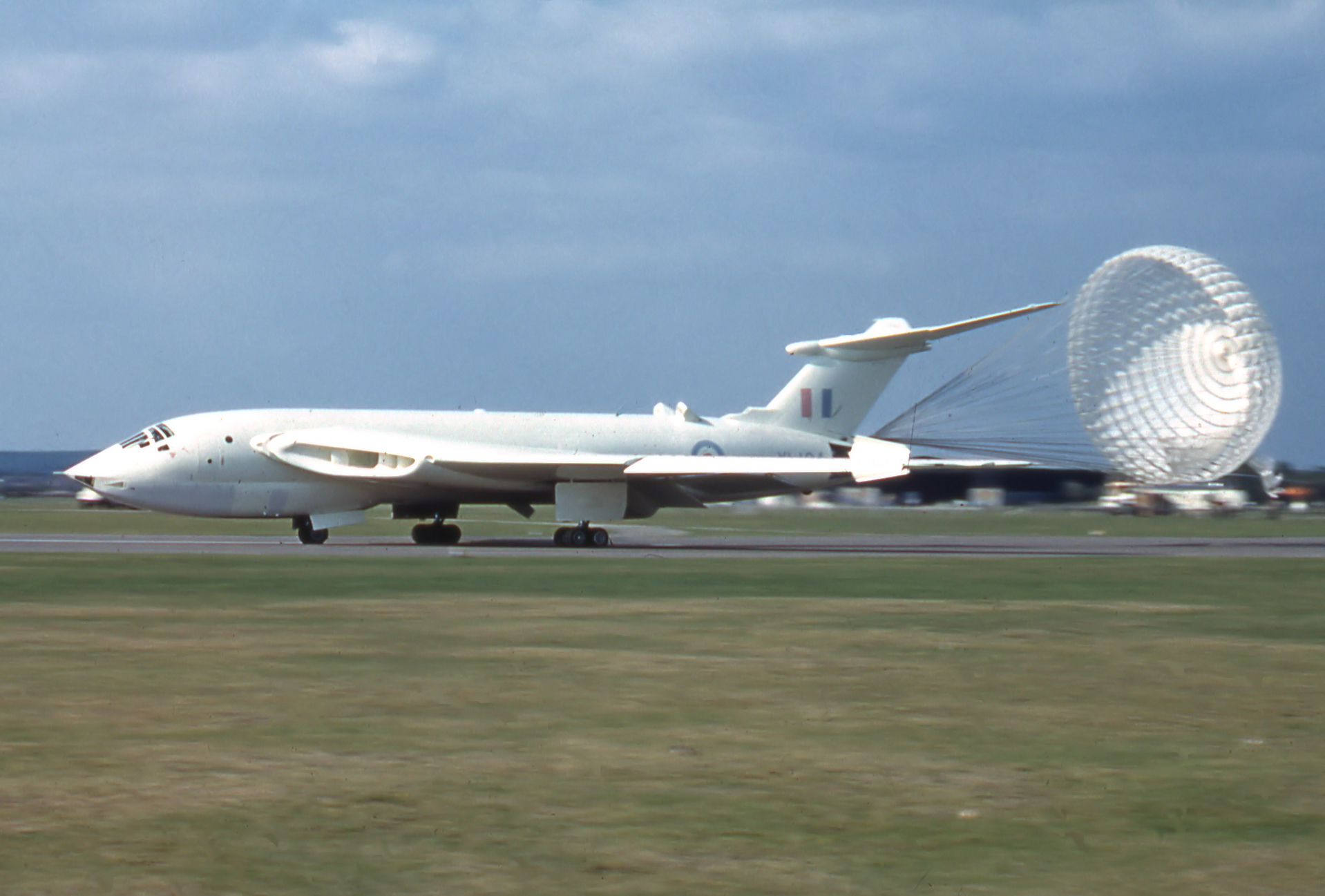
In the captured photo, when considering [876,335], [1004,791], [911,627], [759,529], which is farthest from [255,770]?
[759,529]

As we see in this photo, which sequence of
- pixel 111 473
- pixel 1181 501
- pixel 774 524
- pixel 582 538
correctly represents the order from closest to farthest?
1. pixel 111 473
2. pixel 582 538
3. pixel 774 524
4. pixel 1181 501

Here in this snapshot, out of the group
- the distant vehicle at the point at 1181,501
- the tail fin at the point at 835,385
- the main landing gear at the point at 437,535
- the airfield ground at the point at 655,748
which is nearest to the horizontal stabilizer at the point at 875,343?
the tail fin at the point at 835,385

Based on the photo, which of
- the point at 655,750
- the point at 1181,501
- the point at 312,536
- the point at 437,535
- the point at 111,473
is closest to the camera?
the point at 655,750

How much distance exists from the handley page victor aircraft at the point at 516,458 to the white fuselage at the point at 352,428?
1.5 inches

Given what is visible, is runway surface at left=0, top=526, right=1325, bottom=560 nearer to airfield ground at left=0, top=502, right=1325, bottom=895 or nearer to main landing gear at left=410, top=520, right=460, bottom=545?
main landing gear at left=410, top=520, right=460, bottom=545

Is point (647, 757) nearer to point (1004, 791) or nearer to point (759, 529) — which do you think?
point (1004, 791)

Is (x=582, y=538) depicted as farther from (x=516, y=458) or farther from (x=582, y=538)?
(x=516, y=458)

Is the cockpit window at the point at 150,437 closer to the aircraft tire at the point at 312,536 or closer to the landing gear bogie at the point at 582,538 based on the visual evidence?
the aircraft tire at the point at 312,536

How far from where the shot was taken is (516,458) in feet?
128

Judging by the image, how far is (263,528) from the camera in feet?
180

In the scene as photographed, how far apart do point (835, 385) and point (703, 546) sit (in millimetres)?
7306

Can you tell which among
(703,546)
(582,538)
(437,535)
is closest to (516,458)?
(582,538)

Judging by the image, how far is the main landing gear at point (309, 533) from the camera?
3900 centimetres

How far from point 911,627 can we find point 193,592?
10.9 meters
